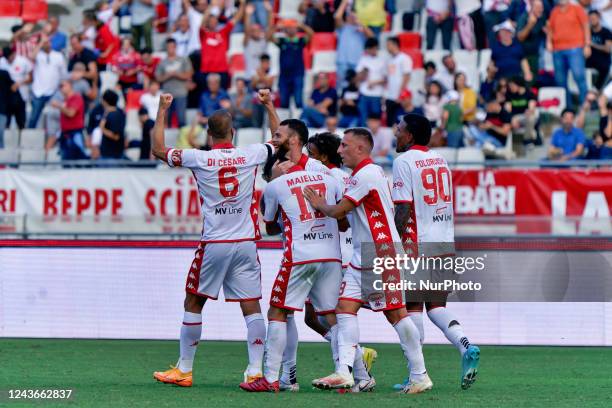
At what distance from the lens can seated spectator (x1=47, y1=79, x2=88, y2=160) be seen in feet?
73.9

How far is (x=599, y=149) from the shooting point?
65.7 feet

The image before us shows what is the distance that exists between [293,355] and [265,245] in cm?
522

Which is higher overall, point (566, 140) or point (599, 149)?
point (566, 140)

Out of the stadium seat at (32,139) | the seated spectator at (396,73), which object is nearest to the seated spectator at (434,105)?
the seated spectator at (396,73)

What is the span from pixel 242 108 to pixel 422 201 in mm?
11727

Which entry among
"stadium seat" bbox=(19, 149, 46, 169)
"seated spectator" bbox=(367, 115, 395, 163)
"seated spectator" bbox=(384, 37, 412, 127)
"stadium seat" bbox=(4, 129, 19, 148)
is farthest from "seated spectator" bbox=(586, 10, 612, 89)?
"stadium seat" bbox=(4, 129, 19, 148)

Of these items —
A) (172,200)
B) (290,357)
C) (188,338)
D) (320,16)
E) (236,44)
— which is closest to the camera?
(290,357)

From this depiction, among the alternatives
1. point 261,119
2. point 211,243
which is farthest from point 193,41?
point 211,243

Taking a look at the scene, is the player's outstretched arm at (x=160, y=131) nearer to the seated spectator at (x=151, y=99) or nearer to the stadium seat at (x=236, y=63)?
the seated spectator at (x=151, y=99)

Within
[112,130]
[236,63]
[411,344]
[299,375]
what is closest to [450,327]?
[411,344]

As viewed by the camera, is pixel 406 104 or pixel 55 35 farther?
pixel 55 35

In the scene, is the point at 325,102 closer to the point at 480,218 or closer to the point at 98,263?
the point at 480,218

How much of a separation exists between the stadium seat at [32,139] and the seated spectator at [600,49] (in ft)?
31.9

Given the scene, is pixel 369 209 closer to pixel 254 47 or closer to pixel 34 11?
pixel 254 47
